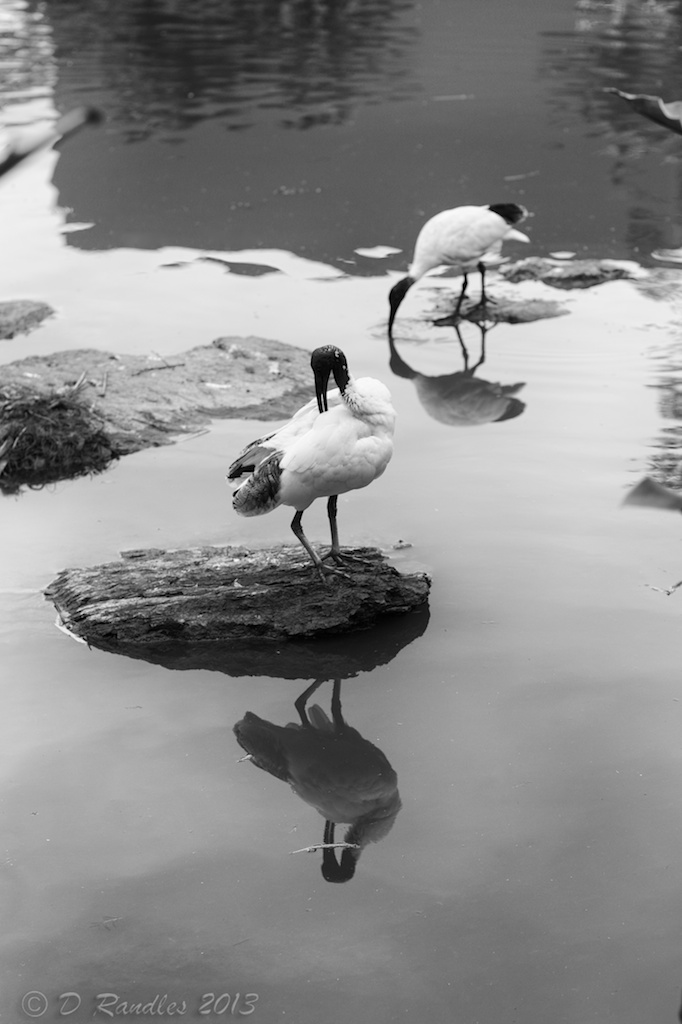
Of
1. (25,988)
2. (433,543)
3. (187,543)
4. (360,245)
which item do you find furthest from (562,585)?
(360,245)

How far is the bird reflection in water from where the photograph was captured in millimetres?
4137

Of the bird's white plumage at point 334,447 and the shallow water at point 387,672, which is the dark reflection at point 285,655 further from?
the bird's white plumage at point 334,447

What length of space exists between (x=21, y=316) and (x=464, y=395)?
340cm

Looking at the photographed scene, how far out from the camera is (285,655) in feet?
16.9

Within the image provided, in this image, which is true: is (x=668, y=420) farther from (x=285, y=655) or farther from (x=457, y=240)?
(x=285, y=655)

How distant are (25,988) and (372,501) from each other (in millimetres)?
3464

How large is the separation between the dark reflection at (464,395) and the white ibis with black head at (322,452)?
2.26 m

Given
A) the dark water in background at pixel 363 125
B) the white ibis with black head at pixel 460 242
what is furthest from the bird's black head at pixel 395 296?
the dark water in background at pixel 363 125

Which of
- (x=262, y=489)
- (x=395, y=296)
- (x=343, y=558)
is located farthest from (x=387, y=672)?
(x=395, y=296)

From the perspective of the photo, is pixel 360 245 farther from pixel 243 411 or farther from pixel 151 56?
pixel 151 56

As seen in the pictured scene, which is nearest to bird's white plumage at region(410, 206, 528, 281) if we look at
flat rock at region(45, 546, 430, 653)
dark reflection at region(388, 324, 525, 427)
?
dark reflection at region(388, 324, 525, 427)

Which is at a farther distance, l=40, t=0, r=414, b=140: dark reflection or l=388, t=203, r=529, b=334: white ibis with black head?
l=40, t=0, r=414, b=140: dark reflection

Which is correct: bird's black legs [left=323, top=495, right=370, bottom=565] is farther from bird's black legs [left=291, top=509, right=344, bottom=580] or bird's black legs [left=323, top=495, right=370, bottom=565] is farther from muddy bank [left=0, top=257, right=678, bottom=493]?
muddy bank [left=0, top=257, right=678, bottom=493]

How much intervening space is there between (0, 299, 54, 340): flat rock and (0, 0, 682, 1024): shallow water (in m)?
0.16
